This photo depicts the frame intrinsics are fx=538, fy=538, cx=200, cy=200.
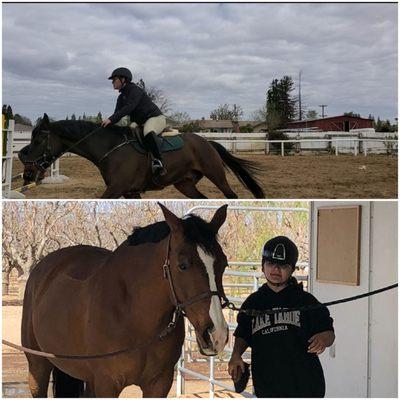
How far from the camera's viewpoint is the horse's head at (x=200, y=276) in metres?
2.11

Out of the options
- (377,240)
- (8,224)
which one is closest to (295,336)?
(377,240)

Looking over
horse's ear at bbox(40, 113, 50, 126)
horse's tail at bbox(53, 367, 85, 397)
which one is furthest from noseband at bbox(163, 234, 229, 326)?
horse's ear at bbox(40, 113, 50, 126)

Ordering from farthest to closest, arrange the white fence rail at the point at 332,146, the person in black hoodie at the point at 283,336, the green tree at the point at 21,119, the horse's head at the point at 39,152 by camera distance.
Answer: the white fence rail at the point at 332,146, the green tree at the point at 21,119, the horse's head at the point at 39,152, the person in black hoodie at the point at 283,336

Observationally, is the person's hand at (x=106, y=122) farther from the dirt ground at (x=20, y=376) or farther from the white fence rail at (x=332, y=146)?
the white fence rail at (x=332, y=146)

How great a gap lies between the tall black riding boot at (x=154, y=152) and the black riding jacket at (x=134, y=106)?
0.14 meters

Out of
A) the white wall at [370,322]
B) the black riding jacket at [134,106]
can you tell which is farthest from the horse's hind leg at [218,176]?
the white wall at [370,322]

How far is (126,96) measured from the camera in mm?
4164

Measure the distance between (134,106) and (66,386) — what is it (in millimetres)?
2075

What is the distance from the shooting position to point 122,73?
13.5 ft

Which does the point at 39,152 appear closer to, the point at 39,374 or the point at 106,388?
the point at 39,374

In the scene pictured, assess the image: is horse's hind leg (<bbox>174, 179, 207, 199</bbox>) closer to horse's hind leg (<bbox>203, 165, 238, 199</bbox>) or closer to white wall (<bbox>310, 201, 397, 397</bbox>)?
horse's hind leg (<bbox>203, 165, 238, 199</bbox>)

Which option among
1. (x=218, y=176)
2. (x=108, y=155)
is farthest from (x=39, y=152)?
(x=218, y=176)

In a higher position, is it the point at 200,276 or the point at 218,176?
the point at 218,176

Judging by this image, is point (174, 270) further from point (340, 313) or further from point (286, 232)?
point (286, 232)
